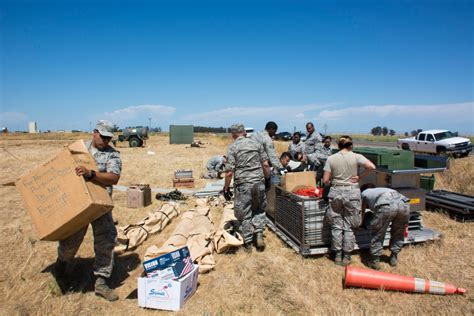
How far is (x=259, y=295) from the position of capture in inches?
137

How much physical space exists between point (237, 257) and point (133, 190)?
155 inches

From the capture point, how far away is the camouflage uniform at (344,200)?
409 cm

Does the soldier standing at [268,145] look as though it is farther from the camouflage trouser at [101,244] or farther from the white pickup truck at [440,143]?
the white pickup truck at [440,143]

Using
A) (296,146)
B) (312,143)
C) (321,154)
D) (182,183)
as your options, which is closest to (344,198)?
(321,154)

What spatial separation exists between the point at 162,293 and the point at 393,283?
262cm

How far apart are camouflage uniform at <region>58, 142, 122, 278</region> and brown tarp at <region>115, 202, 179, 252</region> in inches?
47.6

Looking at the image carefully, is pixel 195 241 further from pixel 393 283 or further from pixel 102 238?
pixel 393 283

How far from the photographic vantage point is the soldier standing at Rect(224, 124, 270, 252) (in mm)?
4641

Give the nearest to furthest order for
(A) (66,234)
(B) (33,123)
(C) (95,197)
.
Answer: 1. (C) (95,197)
2. (A) (66,234)
3. (B) (33,123)

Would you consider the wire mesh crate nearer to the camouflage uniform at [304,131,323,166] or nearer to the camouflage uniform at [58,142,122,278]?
the camouflage uniform at [58,142,122,278]

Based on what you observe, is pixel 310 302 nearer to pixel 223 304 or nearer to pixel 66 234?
pixel 223 304

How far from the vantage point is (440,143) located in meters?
17.8

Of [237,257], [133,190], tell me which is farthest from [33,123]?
[237,257]

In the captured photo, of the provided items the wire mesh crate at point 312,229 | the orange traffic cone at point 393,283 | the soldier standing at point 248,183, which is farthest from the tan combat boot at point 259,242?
the orange traffic cone at point 393,283
